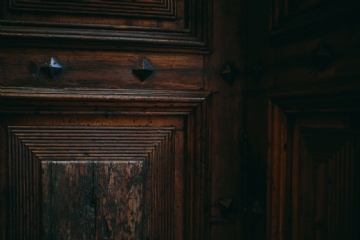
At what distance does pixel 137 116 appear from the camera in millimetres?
753

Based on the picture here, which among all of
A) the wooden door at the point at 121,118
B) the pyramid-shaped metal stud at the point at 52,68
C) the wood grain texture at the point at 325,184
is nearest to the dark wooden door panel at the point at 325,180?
the wood grain texture at the point at 325,184

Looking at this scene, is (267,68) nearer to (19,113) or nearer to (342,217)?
(342,217)

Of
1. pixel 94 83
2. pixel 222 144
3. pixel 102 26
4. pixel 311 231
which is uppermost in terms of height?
pixel 102 26

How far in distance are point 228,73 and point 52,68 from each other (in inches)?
16.2

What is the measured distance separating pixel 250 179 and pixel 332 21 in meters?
0.41

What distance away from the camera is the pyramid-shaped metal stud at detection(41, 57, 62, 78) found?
27.7 inches

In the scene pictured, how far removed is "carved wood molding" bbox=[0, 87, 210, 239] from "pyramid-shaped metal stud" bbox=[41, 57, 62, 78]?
0.04m

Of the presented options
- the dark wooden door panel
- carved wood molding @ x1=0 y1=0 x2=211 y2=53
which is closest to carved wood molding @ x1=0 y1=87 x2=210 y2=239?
carved wood molding @ x1=0 y1=0 x2=211 y2=53

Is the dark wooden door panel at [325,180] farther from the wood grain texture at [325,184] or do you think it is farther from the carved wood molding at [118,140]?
the carved wood molding at [118,140]

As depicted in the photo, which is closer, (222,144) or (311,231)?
(311,231)

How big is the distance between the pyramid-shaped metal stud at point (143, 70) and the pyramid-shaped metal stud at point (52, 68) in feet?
0.56

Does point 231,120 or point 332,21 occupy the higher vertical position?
point 332,21

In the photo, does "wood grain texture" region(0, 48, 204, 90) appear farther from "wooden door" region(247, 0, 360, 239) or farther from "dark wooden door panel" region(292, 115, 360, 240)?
"dark wooden door panel" region(292, 115, 360, 240)

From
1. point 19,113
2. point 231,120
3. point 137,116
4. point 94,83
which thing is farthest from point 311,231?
point 19,113
